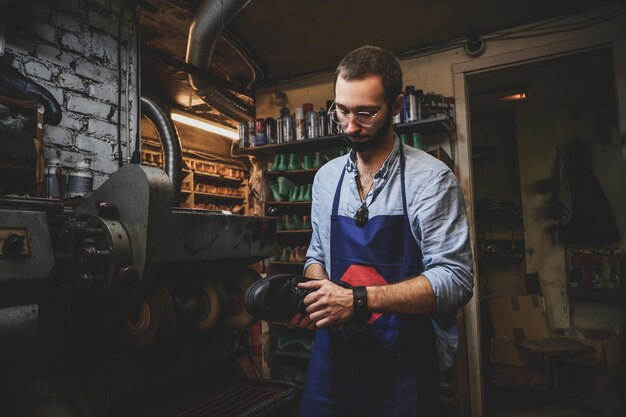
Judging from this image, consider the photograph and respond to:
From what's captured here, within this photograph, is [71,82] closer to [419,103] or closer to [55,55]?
[55,55]

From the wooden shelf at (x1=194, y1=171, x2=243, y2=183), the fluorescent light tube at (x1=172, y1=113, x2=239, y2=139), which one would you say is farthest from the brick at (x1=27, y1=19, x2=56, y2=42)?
the wooden shelf at (x1=194, y1=171, x2=243, y2=183)

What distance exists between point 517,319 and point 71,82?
4.48 metres

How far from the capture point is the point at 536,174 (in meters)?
5.13

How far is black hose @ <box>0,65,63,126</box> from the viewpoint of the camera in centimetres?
189

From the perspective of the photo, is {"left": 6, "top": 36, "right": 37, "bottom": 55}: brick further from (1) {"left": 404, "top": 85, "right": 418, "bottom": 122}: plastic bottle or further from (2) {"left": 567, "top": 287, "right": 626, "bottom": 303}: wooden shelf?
(2) {"left": 567, "top": 287, "right": 626, "bottom": 303}: wooden shelf

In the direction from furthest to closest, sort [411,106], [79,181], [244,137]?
[244,137] < [411,106] < [79,181]

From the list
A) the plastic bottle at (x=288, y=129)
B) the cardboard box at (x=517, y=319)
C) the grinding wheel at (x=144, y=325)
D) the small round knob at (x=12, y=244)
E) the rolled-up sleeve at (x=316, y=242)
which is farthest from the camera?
the cardboard box at (x=517, y=319)

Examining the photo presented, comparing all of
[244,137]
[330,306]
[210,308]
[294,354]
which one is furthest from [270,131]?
[330,306]

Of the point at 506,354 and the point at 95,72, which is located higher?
the point at 95,72

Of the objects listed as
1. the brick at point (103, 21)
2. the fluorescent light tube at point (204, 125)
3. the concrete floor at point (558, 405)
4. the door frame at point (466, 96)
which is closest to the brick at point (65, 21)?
the brick at point (103, 21)

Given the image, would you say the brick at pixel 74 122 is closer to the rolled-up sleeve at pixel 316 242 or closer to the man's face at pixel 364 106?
the rolled-up sleeve at pixel 316 242

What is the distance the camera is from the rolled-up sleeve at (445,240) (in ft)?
3.48

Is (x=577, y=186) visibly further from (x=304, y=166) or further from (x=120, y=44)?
(x=120, y=44)

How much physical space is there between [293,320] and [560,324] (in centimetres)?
481
